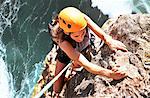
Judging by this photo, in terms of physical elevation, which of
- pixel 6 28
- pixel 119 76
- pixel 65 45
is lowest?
pixel 119 76

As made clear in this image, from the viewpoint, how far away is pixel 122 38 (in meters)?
4.33

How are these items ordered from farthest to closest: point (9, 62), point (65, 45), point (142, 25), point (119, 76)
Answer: point (9, 62)
point (142, 25)
point (65, 45)
point (119, 76)

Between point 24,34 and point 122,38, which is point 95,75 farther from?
point 24,34

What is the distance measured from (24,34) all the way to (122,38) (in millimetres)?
8516

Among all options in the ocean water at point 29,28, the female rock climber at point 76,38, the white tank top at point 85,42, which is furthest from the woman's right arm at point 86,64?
the ocean water at point 29,28

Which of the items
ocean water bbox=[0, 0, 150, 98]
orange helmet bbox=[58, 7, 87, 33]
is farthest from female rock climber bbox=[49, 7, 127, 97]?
ocean water bbox=[0, 0, 150, 98]

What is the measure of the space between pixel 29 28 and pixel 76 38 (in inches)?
350

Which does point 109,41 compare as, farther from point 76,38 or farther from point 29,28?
point 29,28

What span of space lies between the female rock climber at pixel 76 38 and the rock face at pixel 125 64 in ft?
0.32

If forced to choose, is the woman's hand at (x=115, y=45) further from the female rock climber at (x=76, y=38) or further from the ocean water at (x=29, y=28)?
the ocean water at (x=29, y=28)

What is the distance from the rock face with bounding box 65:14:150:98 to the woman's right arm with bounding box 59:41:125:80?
99 mm

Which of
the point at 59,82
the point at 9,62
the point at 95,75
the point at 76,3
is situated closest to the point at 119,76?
the point at 95,75

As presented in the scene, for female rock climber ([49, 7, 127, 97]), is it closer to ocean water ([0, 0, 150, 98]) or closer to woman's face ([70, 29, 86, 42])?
woman's face ([70, 29, 86, 42])

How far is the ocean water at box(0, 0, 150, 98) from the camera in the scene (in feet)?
37.6
